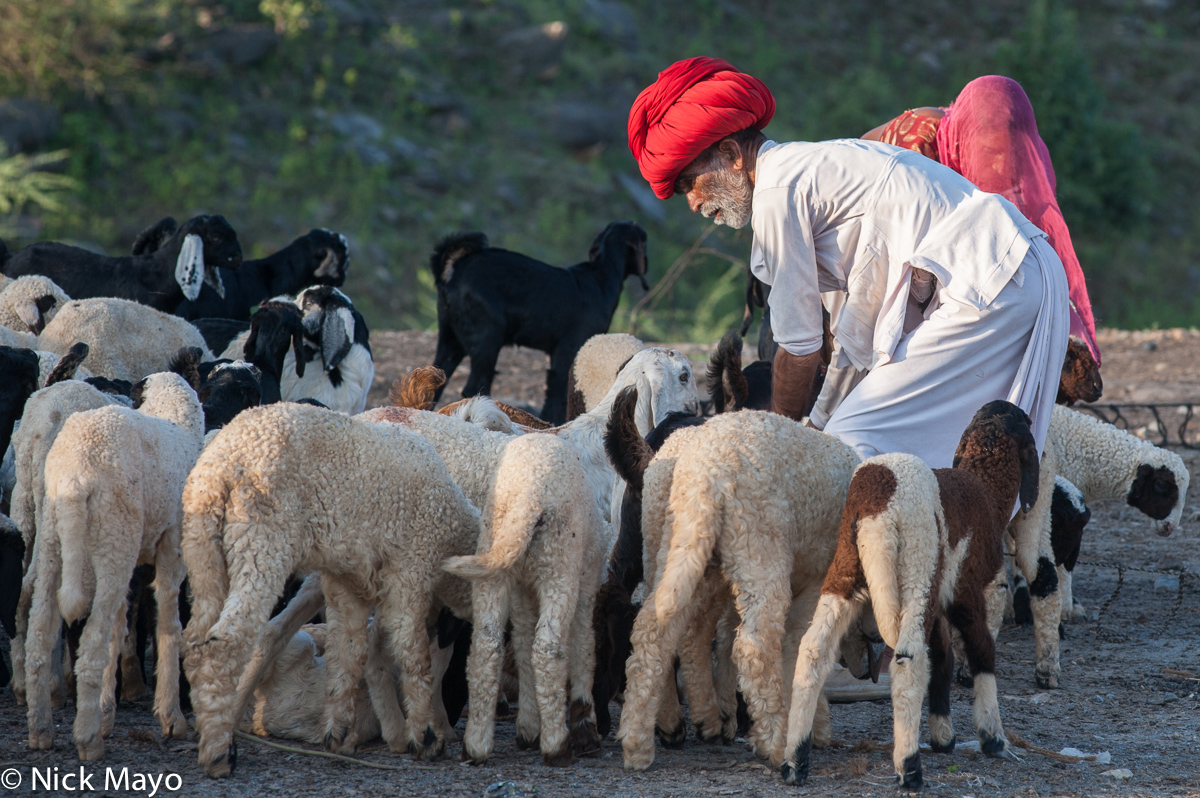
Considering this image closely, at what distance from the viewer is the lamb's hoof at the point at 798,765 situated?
3.70 metres

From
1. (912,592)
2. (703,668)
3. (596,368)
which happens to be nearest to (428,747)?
(703,668)

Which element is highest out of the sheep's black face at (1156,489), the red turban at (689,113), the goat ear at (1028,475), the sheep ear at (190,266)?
the red turban at (689,113)

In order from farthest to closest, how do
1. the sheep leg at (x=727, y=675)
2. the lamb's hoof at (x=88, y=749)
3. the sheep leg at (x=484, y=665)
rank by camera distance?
the sheep leg at (x=727, y=675) < the sheep leg at (x=484, y=665) < the lamb's hoof at (x=88, y=749)

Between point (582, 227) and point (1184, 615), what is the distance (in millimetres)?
15659

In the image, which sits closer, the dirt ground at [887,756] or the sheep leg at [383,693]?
the dirt ground at [887,756]

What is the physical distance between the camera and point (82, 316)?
6508 mm

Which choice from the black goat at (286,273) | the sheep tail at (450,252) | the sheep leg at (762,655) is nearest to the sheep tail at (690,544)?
Result: the sheep leg at (762,655)

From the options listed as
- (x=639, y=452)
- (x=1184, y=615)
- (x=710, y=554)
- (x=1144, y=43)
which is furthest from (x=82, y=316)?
(x=1144, y=43)

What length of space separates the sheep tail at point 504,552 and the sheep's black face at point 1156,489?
4331mm

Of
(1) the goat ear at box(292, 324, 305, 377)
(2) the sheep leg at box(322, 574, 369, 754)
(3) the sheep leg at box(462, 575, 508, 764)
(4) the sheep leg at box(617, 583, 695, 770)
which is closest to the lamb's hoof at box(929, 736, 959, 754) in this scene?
(4) the sheep leg at box(617, 583, 695, 770)

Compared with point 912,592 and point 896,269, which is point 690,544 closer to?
point 912,592

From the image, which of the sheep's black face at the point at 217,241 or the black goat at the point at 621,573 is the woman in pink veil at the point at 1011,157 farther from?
the sheep's black face at the point at 217,241

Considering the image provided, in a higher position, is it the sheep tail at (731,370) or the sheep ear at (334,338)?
the sheep ear at (334,338)

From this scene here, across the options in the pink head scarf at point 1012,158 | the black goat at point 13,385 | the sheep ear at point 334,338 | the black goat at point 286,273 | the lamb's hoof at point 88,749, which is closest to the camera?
the lamb's hoof at point 88,749
